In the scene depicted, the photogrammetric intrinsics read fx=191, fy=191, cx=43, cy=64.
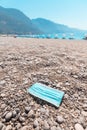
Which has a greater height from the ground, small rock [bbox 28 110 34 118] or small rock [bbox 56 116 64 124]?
small rock [bbox 28 110 34 118]

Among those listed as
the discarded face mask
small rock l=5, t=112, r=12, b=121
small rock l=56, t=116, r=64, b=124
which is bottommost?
small rock l=56, t=116, r=64, b=124

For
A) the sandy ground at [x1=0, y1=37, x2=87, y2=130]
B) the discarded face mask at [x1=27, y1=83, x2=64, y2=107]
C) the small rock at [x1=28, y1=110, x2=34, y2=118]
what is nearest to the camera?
the sandy ground at [x1=0, y1=37, x2=87, y2=130]

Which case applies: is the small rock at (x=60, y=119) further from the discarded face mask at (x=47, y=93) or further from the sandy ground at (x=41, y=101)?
the discarded face mask at (x=47, y=93)

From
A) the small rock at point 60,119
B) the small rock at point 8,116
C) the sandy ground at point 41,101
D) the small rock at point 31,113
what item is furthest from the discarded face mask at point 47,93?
the small rock at point 8,116

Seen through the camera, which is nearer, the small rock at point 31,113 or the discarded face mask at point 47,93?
the small rock at point 31,113

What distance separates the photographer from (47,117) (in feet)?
16.1

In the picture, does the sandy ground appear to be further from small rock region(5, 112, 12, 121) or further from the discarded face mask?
the discarded face mask

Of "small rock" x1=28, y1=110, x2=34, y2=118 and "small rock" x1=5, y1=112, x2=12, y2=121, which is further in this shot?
"small rock" x1=28, y1=110, x2=34, y2=118

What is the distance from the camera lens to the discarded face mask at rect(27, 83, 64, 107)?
18.4 ft

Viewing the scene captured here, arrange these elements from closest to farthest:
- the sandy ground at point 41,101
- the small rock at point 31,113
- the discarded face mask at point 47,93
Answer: the sandy ground at point 41,101
the small rock at point 31,113
the discarded face mask at point 47,93

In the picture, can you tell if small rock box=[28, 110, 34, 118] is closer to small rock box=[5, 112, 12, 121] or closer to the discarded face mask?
small rock box=[5, 112, 12, 121]

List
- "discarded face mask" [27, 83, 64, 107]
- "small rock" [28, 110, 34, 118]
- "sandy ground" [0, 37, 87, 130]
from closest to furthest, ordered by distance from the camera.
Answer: "sandy ground" [0, 37, 87, 130] → "small rock" [28, 110, 34, 118] → "discarded face mask" [27, 83, 64, 107]

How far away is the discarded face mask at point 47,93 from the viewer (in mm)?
5623

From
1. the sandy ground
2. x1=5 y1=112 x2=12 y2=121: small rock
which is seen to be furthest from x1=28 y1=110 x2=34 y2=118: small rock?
x1=5 y1=112 x2=12 y2=121: small rock
